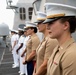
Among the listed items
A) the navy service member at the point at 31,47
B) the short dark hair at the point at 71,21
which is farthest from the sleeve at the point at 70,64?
the navy service member at the point at 31,47

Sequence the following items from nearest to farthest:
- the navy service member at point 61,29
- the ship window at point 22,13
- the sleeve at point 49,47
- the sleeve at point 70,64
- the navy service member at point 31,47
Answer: the sleeve at point 70,64
the navy service member at point 61,29
the sleeve at point 49,47
the navy service member at point 31,47
the ship window at point 22,13

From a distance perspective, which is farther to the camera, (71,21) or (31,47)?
(31,47)

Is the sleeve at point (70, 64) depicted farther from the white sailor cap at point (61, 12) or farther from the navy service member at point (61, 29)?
the white sailor cap at point (61, 12)

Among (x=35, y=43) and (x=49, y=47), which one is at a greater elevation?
(x=49, y=47)

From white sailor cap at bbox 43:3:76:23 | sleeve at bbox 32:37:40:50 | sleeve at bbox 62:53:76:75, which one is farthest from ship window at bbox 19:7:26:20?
sleeve at bbox 62:53:76:75

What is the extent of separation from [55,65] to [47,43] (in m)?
1.10

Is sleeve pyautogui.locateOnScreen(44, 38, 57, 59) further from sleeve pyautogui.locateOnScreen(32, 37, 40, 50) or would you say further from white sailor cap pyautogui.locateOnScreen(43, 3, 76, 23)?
sleeve pyautogui.locateOnScreen(32, 37, 40, 50)

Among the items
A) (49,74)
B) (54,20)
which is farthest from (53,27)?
(49,74)

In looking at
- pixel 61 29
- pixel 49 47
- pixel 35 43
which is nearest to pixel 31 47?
pixel 35 43

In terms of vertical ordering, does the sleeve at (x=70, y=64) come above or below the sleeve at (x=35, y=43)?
above

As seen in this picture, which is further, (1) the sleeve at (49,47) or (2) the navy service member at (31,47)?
(2) the navy service member at (31,47)

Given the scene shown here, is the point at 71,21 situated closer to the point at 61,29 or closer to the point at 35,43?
the point at 61,29

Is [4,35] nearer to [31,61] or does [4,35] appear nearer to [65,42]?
[31,61]

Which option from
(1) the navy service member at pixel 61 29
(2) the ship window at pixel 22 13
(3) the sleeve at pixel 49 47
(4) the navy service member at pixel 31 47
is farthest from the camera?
(2) the ship window at pixel 22 13
